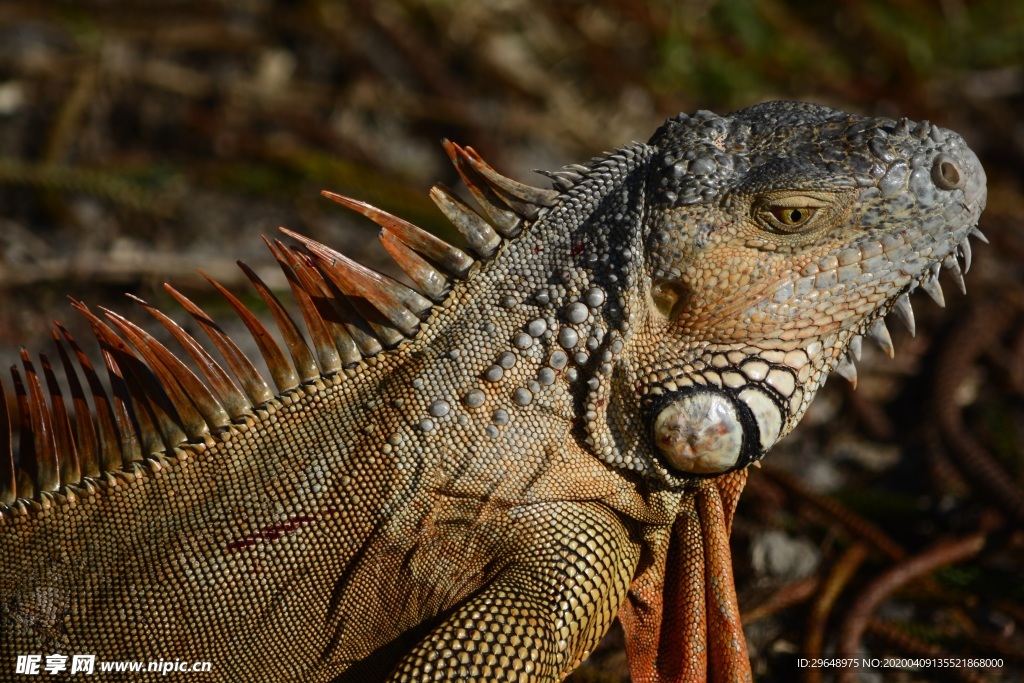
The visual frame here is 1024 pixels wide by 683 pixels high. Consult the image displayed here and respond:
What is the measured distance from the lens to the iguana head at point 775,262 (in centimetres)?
235

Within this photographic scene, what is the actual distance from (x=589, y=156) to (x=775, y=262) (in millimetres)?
4465

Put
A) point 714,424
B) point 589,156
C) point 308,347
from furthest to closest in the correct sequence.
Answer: point 589,156
point 308,347
point 714,424

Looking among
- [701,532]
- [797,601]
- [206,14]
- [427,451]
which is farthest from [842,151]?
[206,14]

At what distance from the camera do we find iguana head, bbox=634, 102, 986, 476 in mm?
2354

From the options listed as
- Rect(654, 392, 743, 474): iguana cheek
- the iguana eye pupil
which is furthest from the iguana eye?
Rect(654, 392, 743, 474): iguana cheek

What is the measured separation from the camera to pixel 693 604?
2.67m

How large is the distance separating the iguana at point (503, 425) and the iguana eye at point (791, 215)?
12 mm

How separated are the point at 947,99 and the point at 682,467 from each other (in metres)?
5.79

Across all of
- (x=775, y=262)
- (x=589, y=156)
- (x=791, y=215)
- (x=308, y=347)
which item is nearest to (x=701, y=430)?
(x=775, y=262)

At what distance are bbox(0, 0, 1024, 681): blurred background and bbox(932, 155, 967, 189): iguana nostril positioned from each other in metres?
1.82

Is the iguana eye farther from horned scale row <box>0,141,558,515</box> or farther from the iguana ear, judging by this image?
the iguana ear

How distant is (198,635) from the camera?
255cm

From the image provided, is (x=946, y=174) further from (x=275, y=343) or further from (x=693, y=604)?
(x=275, y=343)

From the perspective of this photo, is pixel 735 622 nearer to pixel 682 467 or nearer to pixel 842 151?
pixel 682 467
